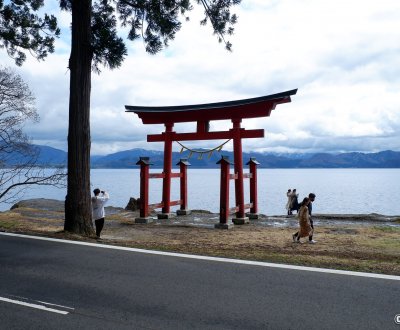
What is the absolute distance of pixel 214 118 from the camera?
50.9ft

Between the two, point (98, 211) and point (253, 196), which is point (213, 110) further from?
point (98, 211)

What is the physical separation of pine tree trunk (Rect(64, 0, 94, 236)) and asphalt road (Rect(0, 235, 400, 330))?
3112 mm

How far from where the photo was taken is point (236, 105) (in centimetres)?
1461

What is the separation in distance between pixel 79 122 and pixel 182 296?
21.6 feet

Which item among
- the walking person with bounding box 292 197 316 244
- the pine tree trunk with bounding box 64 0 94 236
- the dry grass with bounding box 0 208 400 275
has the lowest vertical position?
the dry grass with bounding box 0 208 400 275

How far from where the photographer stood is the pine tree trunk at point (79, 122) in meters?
10.2

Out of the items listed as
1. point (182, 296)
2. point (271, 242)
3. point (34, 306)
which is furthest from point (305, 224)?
point (34, 306)

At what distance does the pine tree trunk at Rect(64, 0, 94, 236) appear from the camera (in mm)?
10156

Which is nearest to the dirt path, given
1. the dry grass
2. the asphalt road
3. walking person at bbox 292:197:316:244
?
the dry grass

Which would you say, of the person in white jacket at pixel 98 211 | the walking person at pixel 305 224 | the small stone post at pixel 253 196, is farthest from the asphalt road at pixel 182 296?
the small stone post at pixel 253 196

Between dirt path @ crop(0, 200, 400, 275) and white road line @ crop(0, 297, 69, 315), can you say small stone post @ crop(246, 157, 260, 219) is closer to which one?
dirt path @ crop(0, 200, 400, 275)

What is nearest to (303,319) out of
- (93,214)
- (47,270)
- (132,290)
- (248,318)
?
(248,318)

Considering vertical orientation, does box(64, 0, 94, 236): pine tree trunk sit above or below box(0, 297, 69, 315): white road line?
above

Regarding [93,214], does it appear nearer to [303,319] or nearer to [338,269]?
[338,269]
